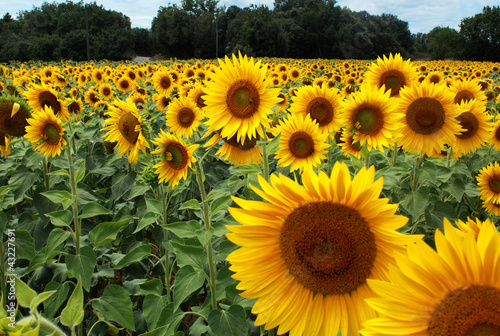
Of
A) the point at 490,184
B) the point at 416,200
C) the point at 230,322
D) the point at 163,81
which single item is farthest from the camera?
the point at 163,81

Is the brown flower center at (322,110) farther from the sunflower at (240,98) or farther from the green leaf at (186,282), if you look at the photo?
the green leaf at (186,282)

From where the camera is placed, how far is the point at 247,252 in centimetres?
110

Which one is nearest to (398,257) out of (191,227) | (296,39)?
(191,227)

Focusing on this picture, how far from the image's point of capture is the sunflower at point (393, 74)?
10.3ft

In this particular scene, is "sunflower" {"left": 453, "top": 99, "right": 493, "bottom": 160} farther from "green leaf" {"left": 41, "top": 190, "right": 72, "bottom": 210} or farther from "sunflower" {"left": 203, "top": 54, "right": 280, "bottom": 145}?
"green leaf" {"left": 41, "top": 190, "right": 72, "bottom": 210}

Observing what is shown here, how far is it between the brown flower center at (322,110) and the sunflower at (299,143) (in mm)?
635

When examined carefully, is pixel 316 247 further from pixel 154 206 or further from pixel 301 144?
pixel 301 144

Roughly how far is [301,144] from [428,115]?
973 mm

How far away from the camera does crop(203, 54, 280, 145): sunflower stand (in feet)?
7.07

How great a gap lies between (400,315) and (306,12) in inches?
2660

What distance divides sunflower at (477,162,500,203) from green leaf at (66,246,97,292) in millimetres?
3344

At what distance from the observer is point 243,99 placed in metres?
2.19

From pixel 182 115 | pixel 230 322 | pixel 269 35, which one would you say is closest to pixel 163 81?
pixel 182 115

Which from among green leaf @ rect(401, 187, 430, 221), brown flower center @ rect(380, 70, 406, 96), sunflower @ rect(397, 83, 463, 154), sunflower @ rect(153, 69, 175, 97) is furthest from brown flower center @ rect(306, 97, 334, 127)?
sunflower @ rect(153, 69, 175, 97)
